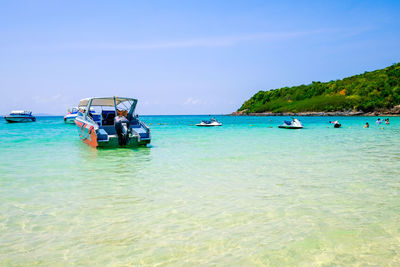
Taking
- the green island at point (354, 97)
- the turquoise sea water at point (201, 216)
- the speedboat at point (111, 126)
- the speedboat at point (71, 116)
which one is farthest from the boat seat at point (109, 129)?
the green island at point (354, 97)

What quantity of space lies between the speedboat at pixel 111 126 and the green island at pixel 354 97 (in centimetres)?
13121

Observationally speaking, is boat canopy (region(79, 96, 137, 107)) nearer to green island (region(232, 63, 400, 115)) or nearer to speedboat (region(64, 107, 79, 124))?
speedboat (region(64, 107, 79, 124))

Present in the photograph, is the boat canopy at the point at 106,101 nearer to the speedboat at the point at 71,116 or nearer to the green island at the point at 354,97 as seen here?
the speedboat at the point at 71,116

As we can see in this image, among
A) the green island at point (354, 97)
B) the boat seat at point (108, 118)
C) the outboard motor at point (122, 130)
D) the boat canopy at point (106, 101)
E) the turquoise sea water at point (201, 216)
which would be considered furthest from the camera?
the green island at point (354, 97)

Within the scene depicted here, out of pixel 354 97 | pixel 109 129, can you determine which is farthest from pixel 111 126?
pixel 354 97

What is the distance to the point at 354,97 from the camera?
149 metres

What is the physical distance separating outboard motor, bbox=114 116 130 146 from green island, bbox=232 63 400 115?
132923 millimetres

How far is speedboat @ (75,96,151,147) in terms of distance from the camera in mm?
17719

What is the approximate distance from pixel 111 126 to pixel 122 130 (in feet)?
10.1

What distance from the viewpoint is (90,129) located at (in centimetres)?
1867

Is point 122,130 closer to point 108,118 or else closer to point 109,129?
point 109,129

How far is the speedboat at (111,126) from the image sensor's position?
58.1 ft

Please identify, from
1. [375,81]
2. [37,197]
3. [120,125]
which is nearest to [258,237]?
[37,197]

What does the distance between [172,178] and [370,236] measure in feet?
20.4
